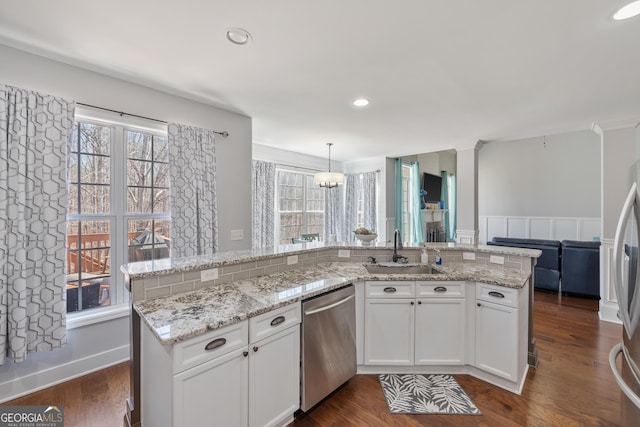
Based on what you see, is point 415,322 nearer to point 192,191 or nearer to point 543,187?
point 192,191

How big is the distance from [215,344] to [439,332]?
1.86 metres

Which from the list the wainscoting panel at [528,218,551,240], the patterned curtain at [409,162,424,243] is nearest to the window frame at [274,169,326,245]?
the patterned curtain at [409,162,424,243]

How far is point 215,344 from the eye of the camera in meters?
1.41

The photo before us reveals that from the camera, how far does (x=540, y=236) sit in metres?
6.89

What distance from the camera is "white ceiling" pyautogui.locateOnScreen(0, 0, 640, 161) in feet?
5.49

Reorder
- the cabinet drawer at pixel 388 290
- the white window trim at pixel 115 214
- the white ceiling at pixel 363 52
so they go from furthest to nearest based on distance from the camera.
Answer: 1. the white window trim at pixel 115 214
2. the cabinet drawer at pixel 388 290
3. the white ceiling at pixel 363 52

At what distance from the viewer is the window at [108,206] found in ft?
8.34

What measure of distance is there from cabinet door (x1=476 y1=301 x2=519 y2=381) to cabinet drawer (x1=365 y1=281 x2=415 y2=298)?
0.59 m

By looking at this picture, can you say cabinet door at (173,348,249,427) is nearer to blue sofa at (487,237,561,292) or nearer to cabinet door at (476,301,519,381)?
cabinet door at (476,301,519,381)

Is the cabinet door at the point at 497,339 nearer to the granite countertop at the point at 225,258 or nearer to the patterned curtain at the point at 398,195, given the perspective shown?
the granite countertop at the point at 225,258

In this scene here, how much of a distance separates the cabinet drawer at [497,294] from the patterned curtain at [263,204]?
3.47 m

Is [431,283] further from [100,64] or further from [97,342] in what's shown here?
[100,64]

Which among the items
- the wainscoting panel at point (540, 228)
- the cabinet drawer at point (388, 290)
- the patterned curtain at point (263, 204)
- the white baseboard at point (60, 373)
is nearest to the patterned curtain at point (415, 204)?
the wainscoting panel at point (540, 228)

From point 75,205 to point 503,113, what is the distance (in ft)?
15.2
